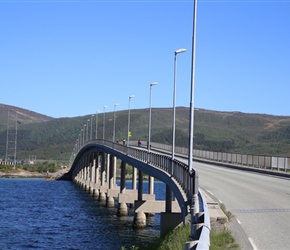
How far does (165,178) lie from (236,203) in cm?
769

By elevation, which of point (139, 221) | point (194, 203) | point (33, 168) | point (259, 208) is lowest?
point (139, 221)

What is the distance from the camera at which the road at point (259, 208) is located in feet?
55.6

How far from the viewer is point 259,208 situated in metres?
23.7

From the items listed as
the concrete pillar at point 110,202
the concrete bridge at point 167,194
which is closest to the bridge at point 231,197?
the concrete bridge at point 167,194

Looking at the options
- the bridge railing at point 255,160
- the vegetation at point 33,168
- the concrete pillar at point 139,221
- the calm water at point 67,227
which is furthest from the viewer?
the vegetation at point 33,168

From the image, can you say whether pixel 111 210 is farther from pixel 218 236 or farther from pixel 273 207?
pixel 218 236

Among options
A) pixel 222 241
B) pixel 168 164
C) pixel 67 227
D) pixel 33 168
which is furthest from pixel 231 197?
pixel 33 168

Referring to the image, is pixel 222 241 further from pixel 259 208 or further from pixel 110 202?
pixel 110 202

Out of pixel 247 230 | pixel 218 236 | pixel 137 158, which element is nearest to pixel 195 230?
pixel 218 236

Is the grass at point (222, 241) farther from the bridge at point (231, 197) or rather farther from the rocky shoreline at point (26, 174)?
the rocky shoreline at point (26, 174)

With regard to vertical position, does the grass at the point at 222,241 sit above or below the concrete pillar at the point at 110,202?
above

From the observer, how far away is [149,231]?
42.9 m

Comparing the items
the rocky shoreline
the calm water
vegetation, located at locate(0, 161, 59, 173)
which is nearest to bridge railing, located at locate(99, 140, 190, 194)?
the calm water

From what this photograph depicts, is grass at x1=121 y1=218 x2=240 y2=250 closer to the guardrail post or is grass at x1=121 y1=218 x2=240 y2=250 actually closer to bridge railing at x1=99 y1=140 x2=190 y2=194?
the guardrail post
